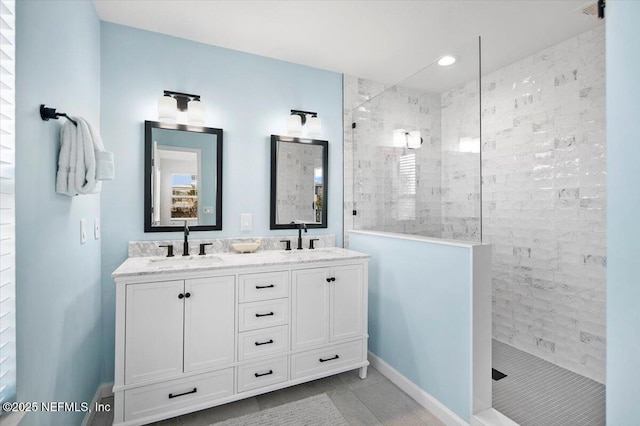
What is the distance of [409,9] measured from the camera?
2.03 metres

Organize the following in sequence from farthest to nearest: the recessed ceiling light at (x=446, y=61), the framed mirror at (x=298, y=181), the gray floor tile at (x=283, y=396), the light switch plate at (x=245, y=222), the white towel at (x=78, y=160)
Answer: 1. the framed mirror at (x=298, y=181)
2. the light switch plate at (x=245, y=222)
3. the recessed ceiling light at (x=446, y=61)
4. the gray floor tile at (x=283, y=396)
5. the white towel at (x=78, y=160)

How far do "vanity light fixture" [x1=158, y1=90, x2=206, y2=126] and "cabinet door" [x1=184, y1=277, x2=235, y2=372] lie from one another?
1.19 metres

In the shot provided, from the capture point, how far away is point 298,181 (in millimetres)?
2762

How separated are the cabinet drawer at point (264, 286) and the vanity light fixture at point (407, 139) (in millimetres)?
1340

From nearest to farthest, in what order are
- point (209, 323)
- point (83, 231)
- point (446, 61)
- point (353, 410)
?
point (83, 231) → point (209, 323) → point (353, 410) → point (446, 61)

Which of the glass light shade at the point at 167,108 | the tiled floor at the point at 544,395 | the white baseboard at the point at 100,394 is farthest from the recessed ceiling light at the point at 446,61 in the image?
the white baseboard at the point at 100,394

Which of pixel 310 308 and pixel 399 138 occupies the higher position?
pixel 399 138

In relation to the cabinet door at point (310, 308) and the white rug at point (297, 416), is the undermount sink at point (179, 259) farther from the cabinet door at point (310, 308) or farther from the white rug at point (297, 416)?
the white rug at point (297, 416)

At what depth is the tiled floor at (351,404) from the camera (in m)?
1.90

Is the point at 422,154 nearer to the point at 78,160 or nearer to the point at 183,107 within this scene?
the point at 183,107

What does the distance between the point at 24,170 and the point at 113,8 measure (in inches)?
59.0

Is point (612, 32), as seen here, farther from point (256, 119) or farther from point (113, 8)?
point (113, 8)

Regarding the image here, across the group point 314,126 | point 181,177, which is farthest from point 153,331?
point 314,126

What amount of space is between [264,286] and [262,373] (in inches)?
21.8
